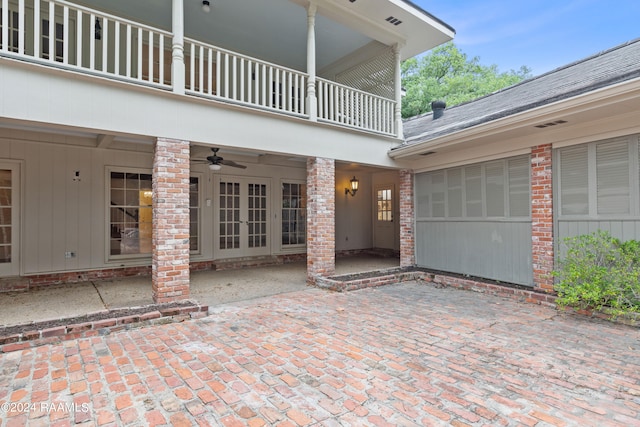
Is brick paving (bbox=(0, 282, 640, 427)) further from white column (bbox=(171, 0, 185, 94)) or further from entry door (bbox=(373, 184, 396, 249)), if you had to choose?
entry door (bbox=(373, 184, 396, 249))

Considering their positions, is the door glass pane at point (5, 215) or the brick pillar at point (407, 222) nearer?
the door glass pane at point (5, 215)

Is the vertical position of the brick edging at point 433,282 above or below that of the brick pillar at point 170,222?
below

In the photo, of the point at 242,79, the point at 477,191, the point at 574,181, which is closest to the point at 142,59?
the point at 242,79

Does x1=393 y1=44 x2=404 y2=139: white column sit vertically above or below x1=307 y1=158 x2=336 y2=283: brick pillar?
above

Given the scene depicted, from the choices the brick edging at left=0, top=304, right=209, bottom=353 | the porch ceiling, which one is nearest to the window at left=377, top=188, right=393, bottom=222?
the porch ceiling

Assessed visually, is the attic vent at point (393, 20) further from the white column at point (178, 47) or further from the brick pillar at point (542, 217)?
the white column at point (178, 47)

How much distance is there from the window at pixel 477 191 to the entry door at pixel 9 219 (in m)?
7.91

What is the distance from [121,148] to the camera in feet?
22.6

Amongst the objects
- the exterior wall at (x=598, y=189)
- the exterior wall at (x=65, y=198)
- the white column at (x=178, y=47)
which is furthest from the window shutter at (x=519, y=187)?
the exterior wall at (x=65, y=198)

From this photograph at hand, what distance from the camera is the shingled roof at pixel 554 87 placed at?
429cm

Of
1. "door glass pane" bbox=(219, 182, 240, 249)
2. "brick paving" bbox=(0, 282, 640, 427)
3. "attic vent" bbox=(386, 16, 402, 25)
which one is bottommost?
"brick paving" bbox=(0, 282, 640, 427)

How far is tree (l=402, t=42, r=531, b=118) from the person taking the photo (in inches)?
795

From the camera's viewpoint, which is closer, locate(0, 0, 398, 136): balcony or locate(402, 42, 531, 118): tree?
locate(0, 0, 398, 136): balcony

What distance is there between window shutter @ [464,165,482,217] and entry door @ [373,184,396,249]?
445 cm
